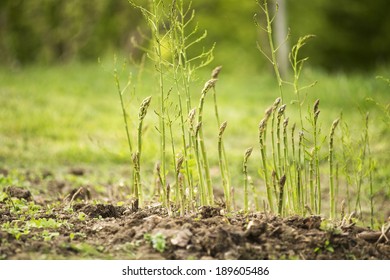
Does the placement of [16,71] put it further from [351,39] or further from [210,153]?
[351,39]

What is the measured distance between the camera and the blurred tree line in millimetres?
17203

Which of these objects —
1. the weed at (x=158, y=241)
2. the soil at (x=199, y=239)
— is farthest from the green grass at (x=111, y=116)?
the weed at (x=158, y=241)

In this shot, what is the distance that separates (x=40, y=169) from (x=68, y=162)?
0.72 m

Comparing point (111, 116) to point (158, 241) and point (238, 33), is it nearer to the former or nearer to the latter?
point (158, 241)

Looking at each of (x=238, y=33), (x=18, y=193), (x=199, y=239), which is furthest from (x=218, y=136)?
(x=238, y=33)

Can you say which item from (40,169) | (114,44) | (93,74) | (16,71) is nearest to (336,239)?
(40,169)

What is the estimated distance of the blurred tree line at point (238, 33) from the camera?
17.2 metres

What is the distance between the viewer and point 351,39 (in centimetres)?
2408

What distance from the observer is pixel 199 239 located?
312cm

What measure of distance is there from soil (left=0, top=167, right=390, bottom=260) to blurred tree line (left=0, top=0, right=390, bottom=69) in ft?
43.9

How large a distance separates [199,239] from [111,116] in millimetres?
6248

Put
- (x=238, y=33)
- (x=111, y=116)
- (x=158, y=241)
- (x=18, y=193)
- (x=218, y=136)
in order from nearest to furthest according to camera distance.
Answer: (x=158, y=241), (x=218, y=136), (x=18, y=193), (x=111, y=116), (x=238, y=33)

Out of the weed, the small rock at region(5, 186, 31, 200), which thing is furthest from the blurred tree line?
the weed

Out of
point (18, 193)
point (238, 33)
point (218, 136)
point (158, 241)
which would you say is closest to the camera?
point (158, 241)
